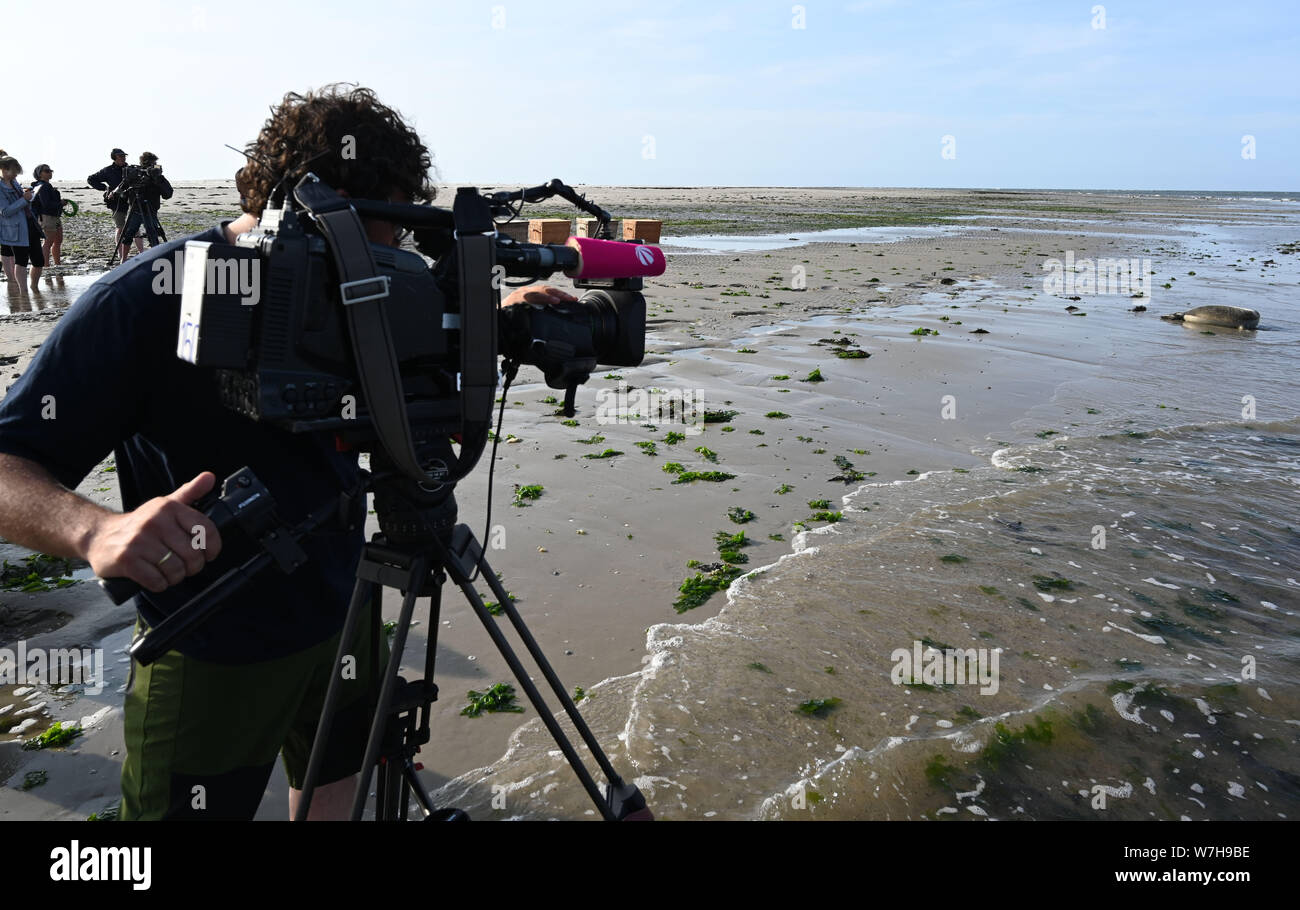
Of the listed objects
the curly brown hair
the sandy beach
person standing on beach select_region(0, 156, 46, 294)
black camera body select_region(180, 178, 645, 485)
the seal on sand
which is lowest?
the sandy beach

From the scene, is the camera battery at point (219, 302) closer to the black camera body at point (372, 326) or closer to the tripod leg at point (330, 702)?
the black camera body at point (372, 326)

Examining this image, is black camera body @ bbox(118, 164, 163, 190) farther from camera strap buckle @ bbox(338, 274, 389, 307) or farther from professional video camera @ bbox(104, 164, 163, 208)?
camera strap buckle @ bbox(338, 274, 389, 307)

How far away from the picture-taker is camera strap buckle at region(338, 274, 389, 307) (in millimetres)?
1398

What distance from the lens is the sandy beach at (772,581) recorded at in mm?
3158

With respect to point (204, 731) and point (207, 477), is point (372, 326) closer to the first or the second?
point (207, 477)

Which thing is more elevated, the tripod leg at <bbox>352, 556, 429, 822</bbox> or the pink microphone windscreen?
the pink microphone windscreen

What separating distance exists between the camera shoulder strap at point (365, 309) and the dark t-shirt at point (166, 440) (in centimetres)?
31

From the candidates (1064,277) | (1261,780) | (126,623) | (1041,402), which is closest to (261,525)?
(126,623)

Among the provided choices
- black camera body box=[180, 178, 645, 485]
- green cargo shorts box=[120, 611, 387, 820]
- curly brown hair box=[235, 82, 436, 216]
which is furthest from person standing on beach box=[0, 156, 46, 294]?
black camera body box=[180, 178, 645, 485]

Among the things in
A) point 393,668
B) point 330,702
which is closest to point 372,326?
point 393,668

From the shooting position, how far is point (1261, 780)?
3285 mm

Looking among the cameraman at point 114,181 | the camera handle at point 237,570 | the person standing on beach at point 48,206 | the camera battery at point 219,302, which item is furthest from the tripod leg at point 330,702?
the person standing on beach at point 48,206

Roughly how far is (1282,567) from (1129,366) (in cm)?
658

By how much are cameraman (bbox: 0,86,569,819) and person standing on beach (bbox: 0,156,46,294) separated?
40.7 ft
